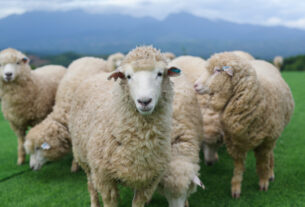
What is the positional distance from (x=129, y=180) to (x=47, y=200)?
188 cm

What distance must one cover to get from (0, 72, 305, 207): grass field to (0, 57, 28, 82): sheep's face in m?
1.49

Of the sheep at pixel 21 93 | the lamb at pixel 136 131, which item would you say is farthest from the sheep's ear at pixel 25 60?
the lamb at pixel 136 131

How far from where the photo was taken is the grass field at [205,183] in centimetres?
343

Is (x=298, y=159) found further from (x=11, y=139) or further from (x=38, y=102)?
(x=11, y=139)

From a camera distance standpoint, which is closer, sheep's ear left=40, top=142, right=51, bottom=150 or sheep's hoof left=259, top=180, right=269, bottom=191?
sheep's hoof left=259, top=180, right=269, bottom=191

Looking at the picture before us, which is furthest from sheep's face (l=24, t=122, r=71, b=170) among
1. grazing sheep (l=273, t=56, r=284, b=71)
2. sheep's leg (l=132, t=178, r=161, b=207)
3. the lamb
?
grazing sheep (l=273, t=56, r=284, b=71)

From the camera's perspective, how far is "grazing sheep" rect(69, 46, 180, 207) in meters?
2.10

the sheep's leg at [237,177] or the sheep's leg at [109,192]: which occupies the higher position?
the sheep's leg at [109,192]

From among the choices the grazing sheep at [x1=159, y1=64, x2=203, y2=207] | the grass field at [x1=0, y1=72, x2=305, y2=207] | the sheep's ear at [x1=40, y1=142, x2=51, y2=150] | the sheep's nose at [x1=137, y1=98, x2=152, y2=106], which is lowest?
the grass field at [x1=0, y1=72, x2=305, y2=207]

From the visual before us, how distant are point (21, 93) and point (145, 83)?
326 cm

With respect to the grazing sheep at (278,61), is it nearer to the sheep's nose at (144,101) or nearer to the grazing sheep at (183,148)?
the grazing sheep at (183,148)

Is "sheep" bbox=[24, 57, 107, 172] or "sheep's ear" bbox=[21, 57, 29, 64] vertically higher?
"sheep's ear" bbox=[21, 57, 29, 64]

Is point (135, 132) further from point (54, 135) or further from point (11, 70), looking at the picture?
point (11, 70)

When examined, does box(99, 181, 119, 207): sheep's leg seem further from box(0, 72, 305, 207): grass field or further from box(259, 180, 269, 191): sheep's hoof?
box(259, 180, 269, 191): sheep's hoof
